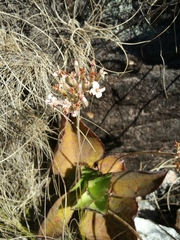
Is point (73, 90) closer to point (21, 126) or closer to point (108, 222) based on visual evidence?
point (21, 126)

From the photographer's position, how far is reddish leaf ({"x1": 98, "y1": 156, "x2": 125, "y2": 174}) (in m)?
1.57

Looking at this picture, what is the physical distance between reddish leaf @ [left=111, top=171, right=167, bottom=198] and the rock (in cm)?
18

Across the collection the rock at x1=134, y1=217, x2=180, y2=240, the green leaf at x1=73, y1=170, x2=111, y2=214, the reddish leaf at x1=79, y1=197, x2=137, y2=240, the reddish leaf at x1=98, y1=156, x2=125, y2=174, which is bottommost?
the rock at x1=134, y1=217, x2=180, y2=240

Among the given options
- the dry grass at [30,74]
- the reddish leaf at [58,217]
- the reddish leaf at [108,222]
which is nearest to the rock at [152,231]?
the reddish leaf at [108,222]

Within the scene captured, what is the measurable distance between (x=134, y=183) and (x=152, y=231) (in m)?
0.24

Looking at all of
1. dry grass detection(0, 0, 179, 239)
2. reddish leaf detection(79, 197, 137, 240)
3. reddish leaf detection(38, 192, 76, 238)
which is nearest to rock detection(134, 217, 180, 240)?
reddish leaf detection(79, 197, 137, 240)

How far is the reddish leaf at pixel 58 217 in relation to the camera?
Result: 4.83 ft

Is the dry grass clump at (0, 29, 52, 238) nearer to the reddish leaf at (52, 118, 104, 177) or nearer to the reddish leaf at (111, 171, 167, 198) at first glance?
the reddish leaf at (52, 118, 104, 177)

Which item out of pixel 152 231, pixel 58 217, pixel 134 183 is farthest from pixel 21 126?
pixel 152 231

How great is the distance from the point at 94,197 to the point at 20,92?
47 cm

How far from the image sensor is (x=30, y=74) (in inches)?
60.3

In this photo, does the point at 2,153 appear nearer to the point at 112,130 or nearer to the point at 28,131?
the point at 28,131

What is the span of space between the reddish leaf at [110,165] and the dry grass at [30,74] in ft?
0.68

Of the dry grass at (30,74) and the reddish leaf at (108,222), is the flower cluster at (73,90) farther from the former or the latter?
the reddish leaf at (108,222)
